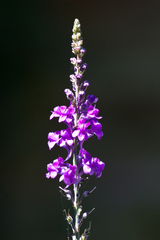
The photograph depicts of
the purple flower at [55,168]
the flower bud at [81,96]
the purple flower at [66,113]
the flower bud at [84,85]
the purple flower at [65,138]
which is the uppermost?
the flower bud at [84,85]

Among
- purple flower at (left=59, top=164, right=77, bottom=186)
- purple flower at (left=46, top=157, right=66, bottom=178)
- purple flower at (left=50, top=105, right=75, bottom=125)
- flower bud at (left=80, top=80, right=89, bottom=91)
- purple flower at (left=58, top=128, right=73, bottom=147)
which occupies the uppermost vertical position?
flower bud at (left=80, top=80, right=89, bottom=91)

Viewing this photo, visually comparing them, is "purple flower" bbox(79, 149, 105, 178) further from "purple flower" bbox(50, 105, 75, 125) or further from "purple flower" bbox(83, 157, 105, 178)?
"purple flower" bbox(50, 105, 75, 125)

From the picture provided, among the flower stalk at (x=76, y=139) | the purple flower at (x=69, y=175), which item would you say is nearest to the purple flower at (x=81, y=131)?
the flower stalk at (x=76, y=139)

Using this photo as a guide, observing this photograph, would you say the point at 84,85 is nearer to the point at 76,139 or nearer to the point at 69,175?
the point at 76,139

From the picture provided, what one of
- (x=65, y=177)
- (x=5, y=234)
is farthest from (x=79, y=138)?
(x=5, y=234)

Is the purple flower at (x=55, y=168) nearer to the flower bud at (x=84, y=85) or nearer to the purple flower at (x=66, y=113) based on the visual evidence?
the purple flower at (x=66, y=113)

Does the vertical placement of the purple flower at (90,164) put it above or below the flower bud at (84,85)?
below

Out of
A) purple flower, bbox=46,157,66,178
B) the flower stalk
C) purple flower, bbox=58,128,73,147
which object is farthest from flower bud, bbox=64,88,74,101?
purple flower, bbox=46,157,66,178

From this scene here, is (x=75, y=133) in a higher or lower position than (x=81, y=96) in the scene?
lower

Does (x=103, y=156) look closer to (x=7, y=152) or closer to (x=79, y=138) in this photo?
(x=7, y=152)

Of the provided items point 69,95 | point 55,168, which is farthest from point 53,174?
point 69,95

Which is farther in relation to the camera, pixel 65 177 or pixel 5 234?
pixel 5 234
